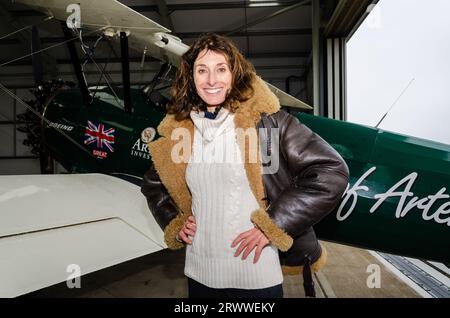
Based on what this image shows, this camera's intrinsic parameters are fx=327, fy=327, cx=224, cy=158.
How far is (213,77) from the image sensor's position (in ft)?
3.08

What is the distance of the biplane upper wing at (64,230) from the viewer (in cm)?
130

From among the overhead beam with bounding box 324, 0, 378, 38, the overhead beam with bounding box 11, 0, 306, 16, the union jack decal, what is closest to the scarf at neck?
the union jack decal

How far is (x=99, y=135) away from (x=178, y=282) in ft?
4.64

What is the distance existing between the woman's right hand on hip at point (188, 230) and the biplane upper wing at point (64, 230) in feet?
2.14

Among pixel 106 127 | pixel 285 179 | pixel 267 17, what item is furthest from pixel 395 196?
pixel 267 17

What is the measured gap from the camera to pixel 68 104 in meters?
3.14

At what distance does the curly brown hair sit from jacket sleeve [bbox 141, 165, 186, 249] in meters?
0.25

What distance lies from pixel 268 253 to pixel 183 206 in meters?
0.31

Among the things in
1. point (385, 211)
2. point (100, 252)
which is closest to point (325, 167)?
point (385, 211)

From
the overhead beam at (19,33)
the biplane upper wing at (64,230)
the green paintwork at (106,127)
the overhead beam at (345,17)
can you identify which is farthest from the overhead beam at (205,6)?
the biplane upper wing at (64,230)

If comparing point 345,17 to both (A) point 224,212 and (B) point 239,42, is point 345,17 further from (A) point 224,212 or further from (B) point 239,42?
(A) point 224,212

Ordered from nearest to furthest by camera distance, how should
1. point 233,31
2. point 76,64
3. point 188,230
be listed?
point 188,230
point 76,64
point 233,31

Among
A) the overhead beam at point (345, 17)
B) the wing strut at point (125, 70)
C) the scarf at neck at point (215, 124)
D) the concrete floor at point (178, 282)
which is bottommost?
the concrete floor at point (178, 282)

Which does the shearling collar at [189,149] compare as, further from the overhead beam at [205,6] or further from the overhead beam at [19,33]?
the overhead beam at [19,33]
